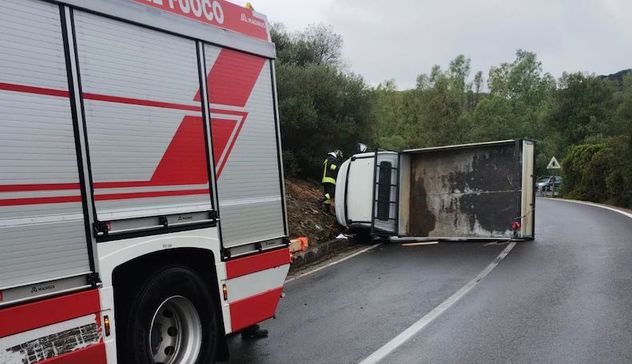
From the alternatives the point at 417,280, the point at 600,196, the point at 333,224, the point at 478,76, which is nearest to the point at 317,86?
the point at 333,224

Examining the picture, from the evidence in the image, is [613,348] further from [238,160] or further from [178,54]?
[178,54]

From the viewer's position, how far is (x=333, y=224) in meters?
14.5

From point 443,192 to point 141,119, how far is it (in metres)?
10.4

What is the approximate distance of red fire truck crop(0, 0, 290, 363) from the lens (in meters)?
3.21

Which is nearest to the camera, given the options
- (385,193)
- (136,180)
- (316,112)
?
(136,180)

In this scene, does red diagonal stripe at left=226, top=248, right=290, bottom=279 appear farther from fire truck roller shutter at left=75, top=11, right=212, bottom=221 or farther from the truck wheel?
fire truck roller shutter at left=75, top=11, right=212, bottom=221

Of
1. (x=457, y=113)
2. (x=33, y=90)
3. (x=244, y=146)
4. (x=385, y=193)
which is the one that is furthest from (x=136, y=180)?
(x=457, y=113)

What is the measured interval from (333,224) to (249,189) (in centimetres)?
968

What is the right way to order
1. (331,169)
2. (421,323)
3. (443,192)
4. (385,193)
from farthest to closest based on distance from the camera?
(331,169), (443,192), (385,193), (421,323)

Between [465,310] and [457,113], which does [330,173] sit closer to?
[465,310]

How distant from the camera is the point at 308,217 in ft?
45.6

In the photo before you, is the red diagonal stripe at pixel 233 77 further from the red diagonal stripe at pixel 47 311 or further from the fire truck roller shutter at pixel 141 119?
the red diagonal stripe at pixel 47 311

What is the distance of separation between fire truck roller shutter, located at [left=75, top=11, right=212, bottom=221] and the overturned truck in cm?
856

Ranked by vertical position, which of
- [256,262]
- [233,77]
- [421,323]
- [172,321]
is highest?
Answer: [233,77]
